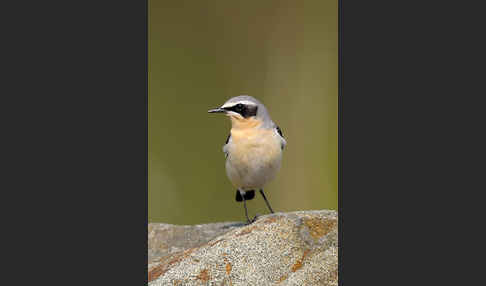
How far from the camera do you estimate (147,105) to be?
5.68 m

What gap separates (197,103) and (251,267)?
1662 millimetres

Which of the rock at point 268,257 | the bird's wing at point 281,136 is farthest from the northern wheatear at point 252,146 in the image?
the rock at point 268,257

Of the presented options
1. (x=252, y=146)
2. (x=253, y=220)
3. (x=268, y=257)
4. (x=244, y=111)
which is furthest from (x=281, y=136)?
(x=268, y=257)

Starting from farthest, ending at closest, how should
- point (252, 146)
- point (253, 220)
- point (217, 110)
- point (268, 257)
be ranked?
point (253, 220) < point (252, 146) < point (217, 110) < point (268, 257)

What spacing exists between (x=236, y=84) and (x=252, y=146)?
66cm

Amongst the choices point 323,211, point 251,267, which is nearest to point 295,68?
point 323,211

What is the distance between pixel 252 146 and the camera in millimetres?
6066

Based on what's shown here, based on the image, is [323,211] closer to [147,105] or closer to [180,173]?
[180,173]

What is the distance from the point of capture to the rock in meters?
5.29

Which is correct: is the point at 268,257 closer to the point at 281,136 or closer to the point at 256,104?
the point at 281,136

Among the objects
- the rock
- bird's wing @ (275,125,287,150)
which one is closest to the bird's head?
bird's wing @ (275,125,287,150)

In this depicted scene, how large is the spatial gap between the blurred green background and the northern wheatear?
89mm

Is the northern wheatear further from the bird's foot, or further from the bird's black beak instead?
the bird's foot

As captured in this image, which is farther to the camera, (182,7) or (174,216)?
(174,216)
